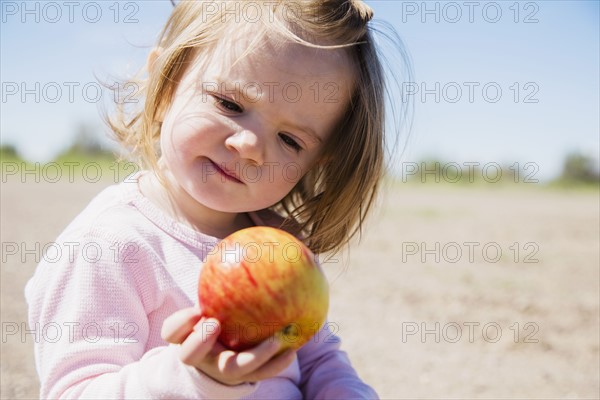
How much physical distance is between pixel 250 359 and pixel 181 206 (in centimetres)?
65

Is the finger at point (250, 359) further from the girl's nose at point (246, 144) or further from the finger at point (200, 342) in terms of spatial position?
the girl's nose at point (246, 144)

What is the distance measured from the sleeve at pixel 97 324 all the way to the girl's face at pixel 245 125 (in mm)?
239

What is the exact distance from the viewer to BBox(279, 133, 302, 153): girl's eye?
61.7 inches

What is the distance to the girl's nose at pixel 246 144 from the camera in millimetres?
1439

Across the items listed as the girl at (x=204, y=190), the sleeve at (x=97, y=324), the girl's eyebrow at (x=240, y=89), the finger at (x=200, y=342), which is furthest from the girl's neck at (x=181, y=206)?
the finger at (x=200, y=342)

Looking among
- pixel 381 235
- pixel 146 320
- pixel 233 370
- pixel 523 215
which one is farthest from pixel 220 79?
pixel 523 215

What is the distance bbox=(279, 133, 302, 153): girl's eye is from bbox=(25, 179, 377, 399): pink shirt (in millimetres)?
316

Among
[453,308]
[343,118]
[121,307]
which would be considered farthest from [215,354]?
[453,308]

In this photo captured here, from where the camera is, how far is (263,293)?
3.74 feet

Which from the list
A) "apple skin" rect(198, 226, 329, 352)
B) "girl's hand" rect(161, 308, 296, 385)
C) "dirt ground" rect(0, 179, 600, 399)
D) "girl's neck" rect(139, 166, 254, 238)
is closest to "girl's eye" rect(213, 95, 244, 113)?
"girl's neck" rect(139, 166, 254, 238)

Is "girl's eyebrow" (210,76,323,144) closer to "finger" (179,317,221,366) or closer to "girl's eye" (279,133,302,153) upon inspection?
"girl's eye" (279,133,302,153)

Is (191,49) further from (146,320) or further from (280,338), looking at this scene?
(280,338)

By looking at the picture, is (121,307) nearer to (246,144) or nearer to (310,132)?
(246,144)

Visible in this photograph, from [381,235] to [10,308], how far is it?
13.4ft
